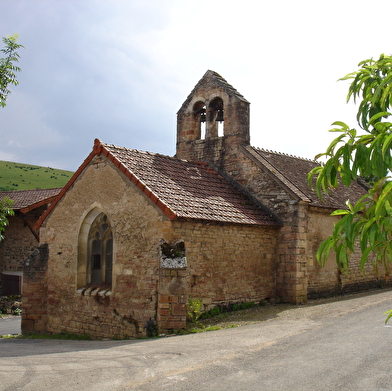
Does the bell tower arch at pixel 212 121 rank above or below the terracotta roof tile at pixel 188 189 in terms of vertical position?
above

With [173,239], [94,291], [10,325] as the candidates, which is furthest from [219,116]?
[10,325]

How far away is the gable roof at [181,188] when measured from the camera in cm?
1167

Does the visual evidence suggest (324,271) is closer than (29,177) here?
Yes

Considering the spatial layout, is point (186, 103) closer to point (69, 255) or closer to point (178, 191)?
point (178, 191)

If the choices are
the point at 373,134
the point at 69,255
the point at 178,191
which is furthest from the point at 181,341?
the point at 373,134

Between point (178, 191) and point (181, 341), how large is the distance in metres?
4.57

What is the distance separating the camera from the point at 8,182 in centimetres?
6775

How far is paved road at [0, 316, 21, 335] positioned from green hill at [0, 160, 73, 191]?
47.1 meters

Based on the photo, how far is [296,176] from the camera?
16.5m

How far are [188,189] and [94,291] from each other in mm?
3960

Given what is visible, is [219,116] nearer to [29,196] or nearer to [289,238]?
[289,238]

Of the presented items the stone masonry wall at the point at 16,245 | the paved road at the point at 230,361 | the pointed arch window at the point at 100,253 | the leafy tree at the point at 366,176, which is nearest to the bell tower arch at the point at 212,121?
the pointed arch window at the point at 100,253

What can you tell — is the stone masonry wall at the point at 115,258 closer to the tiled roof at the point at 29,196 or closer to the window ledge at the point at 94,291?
the window ledge at the point at 94,291

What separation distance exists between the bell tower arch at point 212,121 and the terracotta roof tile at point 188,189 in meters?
1.35
